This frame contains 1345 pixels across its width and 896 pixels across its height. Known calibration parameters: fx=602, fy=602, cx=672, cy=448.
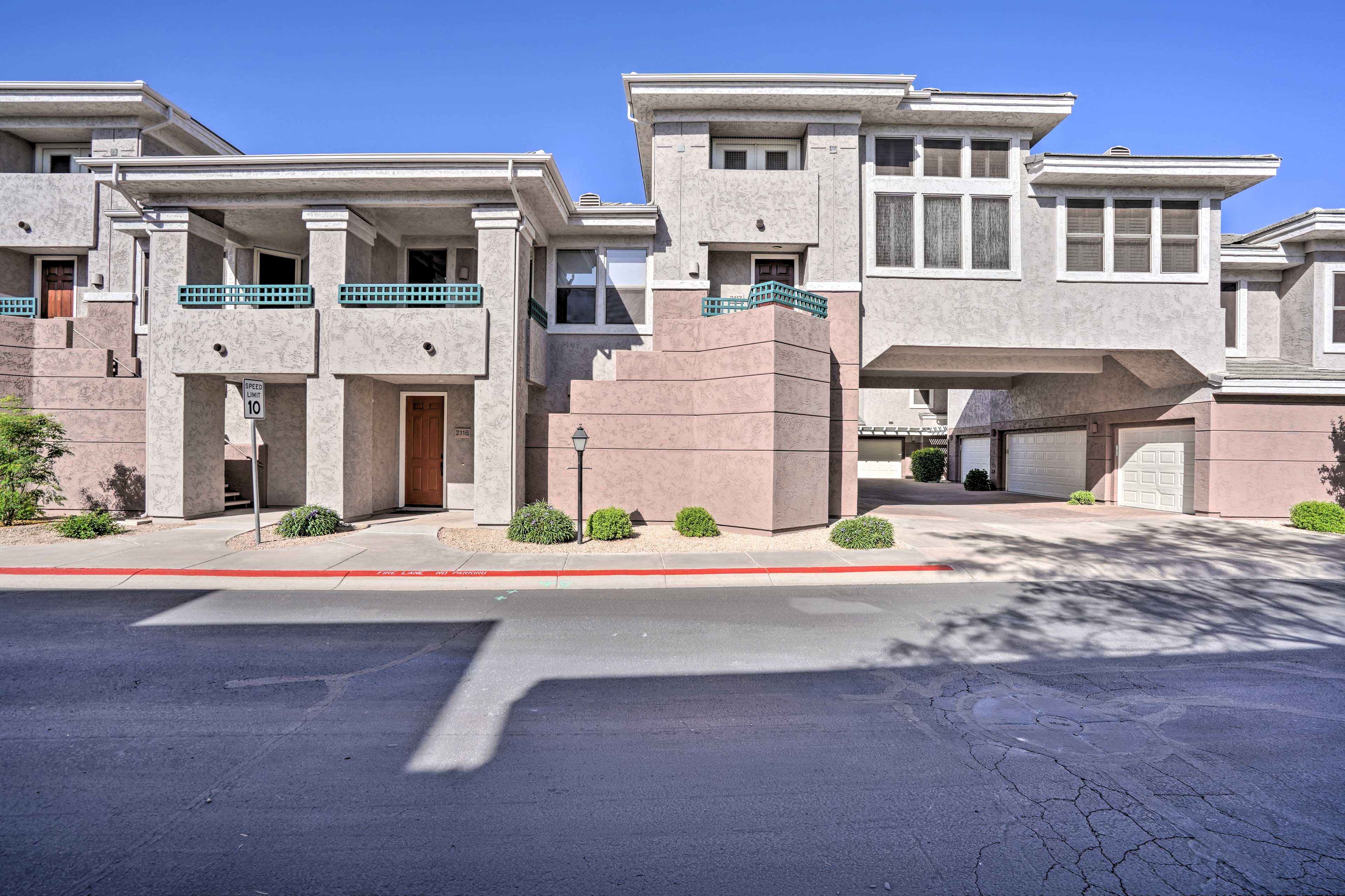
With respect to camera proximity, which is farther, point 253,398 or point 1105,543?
point 1105,543

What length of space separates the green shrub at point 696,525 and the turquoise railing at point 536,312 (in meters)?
5.97

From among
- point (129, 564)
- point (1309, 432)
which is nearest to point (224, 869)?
point (129, 564)

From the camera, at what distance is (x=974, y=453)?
30016 millimetres

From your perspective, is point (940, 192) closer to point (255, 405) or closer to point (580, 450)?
point (580, 450)

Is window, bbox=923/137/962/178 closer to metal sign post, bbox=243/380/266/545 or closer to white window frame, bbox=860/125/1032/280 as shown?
white window frame, bbox=860/125/1032/280

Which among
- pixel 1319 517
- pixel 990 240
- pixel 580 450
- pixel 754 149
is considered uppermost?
pixel 754 149

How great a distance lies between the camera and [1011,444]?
85.4 ft

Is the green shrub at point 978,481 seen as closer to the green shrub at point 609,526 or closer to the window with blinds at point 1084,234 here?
the window with blinds at point 1084,234

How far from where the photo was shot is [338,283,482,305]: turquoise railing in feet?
42.9

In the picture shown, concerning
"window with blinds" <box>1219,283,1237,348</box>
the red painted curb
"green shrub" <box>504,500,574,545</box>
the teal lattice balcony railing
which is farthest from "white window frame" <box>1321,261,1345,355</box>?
"green shrub" <box>504,500,574,545</box>

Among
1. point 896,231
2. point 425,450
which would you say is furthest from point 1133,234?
point 425,450

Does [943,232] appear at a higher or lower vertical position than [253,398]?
higher

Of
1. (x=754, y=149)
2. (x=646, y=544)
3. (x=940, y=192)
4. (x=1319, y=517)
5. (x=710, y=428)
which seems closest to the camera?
(x=646, y=544)

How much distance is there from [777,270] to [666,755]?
1359cm
